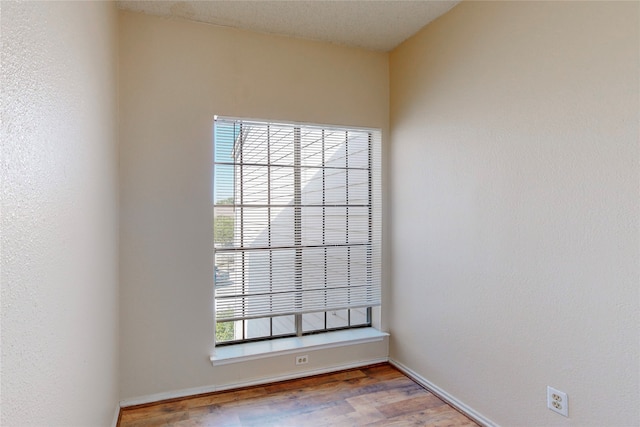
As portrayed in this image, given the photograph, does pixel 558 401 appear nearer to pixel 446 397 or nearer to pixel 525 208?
pixel 446 397

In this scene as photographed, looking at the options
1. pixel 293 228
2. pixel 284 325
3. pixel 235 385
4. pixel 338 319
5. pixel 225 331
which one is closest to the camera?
pixel 235 385

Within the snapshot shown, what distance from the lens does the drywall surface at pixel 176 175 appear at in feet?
→ 8.30

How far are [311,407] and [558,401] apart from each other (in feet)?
4.80

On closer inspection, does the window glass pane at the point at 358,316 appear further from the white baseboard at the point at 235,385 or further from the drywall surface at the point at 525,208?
the drywall surface at the point at 525,208

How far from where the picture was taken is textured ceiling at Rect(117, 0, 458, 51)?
2461 mm

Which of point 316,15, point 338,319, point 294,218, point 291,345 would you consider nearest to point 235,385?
A: point 291,345

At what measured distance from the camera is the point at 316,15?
2607mm

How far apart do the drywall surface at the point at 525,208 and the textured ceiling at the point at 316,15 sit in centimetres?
19

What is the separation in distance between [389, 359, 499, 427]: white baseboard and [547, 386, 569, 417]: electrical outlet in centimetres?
45

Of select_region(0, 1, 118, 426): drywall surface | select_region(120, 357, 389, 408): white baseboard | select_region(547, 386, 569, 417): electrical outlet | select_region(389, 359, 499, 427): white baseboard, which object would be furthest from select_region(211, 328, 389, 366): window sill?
select_region(547, 386, 569, 417): electrical outlet

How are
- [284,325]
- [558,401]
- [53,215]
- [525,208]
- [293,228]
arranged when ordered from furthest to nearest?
[284,325] < [293,228] < [525,208] < [558,401] < [53,215]

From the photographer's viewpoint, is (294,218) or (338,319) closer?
(294,218)

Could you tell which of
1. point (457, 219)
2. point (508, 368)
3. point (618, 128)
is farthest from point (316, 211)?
point (618, 128)

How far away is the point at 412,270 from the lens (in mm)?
2975
